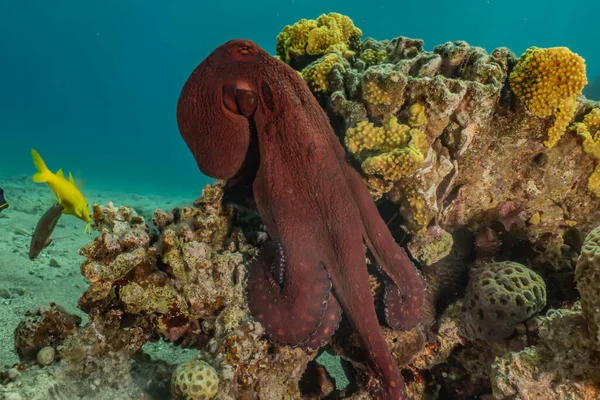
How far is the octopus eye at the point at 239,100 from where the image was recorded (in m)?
2.67

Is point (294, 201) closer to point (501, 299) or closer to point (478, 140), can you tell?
point (478, 140)

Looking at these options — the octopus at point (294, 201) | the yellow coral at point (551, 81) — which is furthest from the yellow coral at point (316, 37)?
the yellow coral at point (551, 81)

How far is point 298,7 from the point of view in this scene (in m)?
140

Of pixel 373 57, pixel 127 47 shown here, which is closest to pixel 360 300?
pixel 373 57

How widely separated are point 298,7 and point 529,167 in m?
157

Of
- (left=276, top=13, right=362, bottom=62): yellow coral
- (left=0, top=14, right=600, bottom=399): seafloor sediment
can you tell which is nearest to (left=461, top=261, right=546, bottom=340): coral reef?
(left=0, top=14, right=600, bottom=399): seafloor sediment

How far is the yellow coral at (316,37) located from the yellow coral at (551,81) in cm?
182

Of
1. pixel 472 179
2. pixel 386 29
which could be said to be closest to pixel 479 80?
pixel 472 179

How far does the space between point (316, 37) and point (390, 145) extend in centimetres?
181

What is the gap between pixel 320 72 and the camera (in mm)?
3375

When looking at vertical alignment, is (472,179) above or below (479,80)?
below

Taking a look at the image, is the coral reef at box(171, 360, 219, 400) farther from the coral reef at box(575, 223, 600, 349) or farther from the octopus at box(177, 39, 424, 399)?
the coral reef at box(575, 223, 600, 349)

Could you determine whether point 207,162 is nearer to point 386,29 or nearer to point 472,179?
point 472,179

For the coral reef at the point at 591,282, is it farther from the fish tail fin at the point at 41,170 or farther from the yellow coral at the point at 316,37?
the fish tail fin at the point at 41,170
